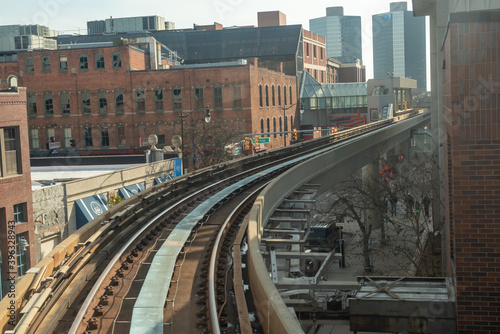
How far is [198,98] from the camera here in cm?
6450

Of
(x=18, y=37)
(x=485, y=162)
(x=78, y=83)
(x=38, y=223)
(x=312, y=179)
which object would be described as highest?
(x=18, y=37)

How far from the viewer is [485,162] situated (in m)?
11.1

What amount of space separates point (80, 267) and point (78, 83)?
2147 inches

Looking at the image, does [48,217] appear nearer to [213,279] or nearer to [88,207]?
[88,207]

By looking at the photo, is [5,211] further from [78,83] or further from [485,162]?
[78,83]

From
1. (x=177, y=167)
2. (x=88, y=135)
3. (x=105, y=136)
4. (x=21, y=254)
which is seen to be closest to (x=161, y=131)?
(x=105, y=136)

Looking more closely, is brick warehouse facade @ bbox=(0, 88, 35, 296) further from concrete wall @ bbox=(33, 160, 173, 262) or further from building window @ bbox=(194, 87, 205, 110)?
building window @ bbox=(194, 87, 205, 110)

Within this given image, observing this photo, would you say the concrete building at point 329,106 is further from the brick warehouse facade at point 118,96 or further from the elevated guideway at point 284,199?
the elevated guideway at point 284,199

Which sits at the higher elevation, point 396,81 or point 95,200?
point 396,81

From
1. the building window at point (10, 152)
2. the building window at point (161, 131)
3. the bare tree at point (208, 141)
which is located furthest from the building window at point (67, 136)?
the building window at point (10, 152)

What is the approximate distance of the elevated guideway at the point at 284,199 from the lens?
9.09 meters

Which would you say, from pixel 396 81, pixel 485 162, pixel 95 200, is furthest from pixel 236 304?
pixel 396 81

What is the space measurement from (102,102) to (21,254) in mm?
38573

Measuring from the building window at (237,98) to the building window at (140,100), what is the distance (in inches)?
358
